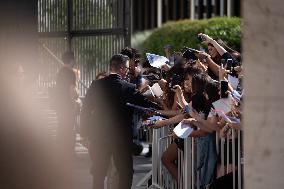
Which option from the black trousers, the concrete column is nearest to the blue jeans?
the black trousers

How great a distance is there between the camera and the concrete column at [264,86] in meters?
4.75

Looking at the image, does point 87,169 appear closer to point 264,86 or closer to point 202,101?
point 202,101

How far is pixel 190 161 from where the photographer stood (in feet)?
30.1

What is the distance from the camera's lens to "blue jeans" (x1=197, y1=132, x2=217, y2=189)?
8547mm

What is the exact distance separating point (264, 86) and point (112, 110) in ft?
18.1

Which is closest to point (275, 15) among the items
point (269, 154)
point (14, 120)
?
point (269, 154)

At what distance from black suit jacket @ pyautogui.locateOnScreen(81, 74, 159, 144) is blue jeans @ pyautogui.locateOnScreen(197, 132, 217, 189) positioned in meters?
1.45

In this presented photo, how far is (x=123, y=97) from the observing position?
10.1 m

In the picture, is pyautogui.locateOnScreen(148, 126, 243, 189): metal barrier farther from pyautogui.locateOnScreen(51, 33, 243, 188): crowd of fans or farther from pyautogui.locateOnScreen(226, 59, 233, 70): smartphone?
pyautogui.locateOnScreen(226, 59, 233, 70): smartphone

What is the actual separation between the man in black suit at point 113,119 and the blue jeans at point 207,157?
4.65ft

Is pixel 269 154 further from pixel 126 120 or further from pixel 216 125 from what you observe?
pixel 126 120

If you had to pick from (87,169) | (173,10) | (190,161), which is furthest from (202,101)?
(173,10)

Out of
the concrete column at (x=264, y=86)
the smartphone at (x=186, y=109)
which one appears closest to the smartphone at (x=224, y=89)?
the smartphone at (x=186, y=109)

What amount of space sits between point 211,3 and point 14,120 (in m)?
27.3
